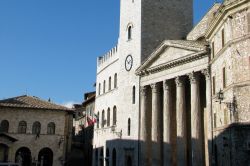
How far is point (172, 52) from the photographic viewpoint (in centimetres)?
3041

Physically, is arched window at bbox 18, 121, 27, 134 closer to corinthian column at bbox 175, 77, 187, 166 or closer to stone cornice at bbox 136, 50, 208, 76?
stone cornice at bbox 136, 50, 208, 76

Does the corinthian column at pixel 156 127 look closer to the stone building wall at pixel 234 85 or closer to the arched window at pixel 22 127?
the stone building wall at pixel 234 85

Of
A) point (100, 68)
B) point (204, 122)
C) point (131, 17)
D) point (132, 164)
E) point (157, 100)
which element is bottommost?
point (132, 164)

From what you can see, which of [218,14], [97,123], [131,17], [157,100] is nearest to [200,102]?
[157,100]

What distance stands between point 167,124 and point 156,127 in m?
1.65

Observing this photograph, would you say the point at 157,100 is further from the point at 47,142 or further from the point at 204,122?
the point at 47,142

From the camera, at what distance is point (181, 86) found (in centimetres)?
2909

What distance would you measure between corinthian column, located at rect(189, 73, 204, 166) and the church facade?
2.7 inches

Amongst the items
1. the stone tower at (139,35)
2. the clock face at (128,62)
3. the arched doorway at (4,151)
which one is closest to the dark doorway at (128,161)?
the stone tower at (139,35)

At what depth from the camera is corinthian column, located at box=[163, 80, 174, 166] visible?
29438 millimetres

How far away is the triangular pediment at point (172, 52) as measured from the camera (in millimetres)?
27500

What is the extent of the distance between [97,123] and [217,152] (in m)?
23.2

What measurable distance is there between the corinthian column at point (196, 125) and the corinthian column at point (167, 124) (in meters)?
3.22

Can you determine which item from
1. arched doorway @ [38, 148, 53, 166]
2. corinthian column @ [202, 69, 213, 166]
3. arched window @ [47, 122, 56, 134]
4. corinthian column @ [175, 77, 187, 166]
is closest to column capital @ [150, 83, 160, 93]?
corinthian column @ [175, 77, 187, 166]
